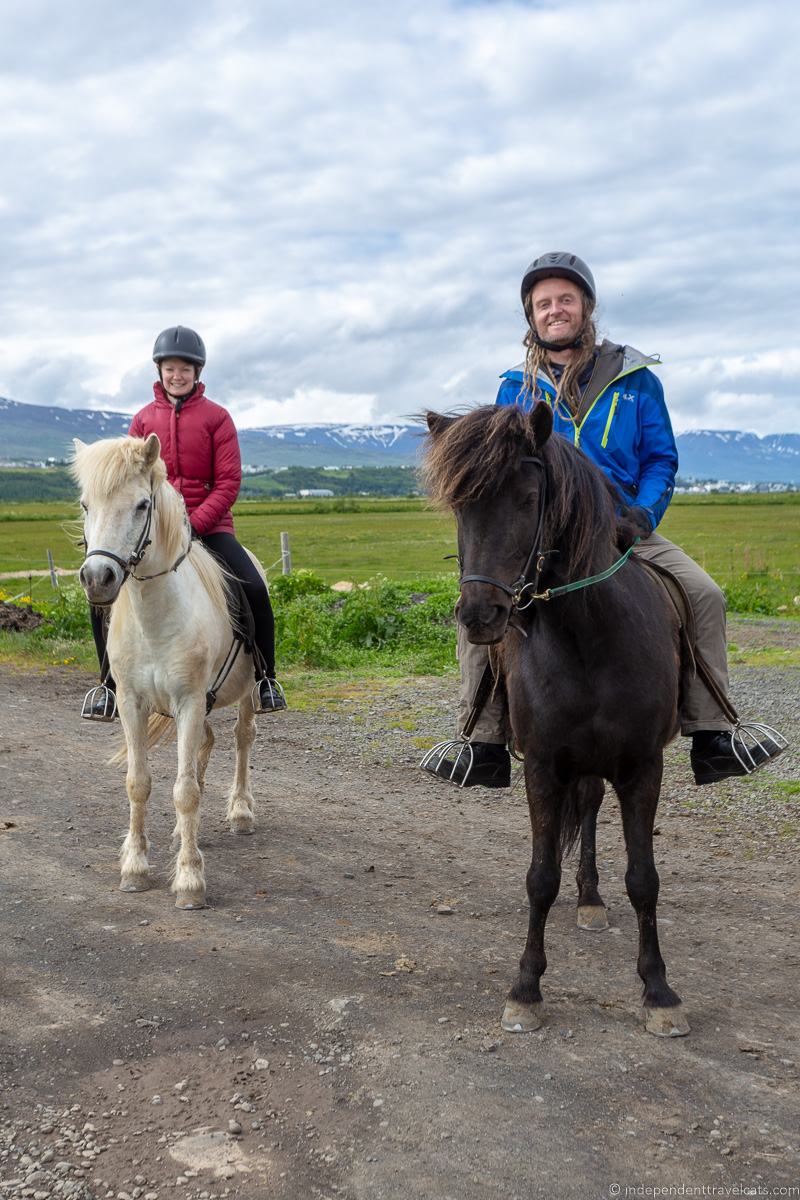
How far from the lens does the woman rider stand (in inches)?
271

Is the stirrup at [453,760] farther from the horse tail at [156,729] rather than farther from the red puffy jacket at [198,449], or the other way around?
the red puffy jacket at [198,449]

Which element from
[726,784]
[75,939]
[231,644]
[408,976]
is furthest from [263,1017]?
[726,784]

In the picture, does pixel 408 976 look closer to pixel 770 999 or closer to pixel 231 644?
pixel 770 999

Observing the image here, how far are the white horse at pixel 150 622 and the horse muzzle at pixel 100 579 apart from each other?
7 cm

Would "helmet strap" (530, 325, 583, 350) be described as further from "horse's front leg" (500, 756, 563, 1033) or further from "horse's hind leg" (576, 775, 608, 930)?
"horse's hind leg" (576, 775, 608, 930)

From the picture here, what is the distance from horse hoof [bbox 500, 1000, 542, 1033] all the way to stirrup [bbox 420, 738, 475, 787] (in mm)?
1363

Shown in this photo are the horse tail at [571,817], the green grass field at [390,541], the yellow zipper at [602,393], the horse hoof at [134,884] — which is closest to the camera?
the horse tail at [571,817]

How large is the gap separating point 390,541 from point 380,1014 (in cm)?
5662

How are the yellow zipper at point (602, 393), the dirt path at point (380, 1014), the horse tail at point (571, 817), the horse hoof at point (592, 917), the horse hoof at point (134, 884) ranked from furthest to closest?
1. the horse hoof at point (134, 884)
2. the horse hoof at point (592, 917)
3. the yellow zipper at point (602, 393)
4. the horse tail at point (571, 817)
5. the dirt path at point (380, 1014)

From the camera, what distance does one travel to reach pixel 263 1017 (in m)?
4.39

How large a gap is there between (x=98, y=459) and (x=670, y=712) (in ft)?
11.4

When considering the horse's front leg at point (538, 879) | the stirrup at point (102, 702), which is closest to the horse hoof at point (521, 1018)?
the horse's front leg at point (538, 879)

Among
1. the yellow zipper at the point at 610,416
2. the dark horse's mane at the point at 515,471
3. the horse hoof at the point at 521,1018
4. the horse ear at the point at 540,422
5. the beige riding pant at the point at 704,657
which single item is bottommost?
the horse hoof at the point at 521,1018

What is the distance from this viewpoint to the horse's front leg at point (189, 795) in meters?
5.92
